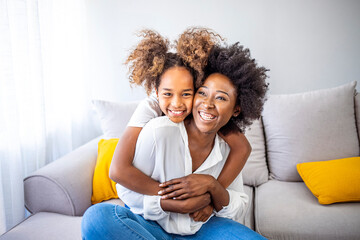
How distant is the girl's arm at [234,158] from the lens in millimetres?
1122

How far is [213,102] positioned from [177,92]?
0.14 m

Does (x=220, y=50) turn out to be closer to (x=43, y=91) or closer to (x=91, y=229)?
(x=91, y=229)

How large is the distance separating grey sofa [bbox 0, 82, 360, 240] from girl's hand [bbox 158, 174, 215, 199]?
0.55 meters

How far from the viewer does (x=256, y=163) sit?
1821 mm

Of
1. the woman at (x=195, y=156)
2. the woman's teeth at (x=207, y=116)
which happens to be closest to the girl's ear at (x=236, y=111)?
the woman at (x=195, y=156)

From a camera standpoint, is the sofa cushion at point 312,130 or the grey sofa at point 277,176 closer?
the grey sofa at point 277,176

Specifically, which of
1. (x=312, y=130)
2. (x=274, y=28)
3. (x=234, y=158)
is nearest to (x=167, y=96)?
(x=234, y=158)

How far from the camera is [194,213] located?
1.05 m

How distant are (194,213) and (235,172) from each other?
0.24 m

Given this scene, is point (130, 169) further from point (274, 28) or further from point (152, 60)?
point (274, 28)

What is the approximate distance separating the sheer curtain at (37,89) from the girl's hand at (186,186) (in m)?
0.87

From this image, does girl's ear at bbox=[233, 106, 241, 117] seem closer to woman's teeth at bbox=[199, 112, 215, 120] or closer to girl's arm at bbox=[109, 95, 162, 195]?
woman's teeth at bbox=[199, 112, 215, 120]

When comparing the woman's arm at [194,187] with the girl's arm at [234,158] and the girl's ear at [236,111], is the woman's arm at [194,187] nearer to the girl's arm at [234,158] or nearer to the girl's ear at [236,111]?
the girl's arm at [234,158]

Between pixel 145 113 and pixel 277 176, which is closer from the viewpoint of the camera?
pixel 145 113
